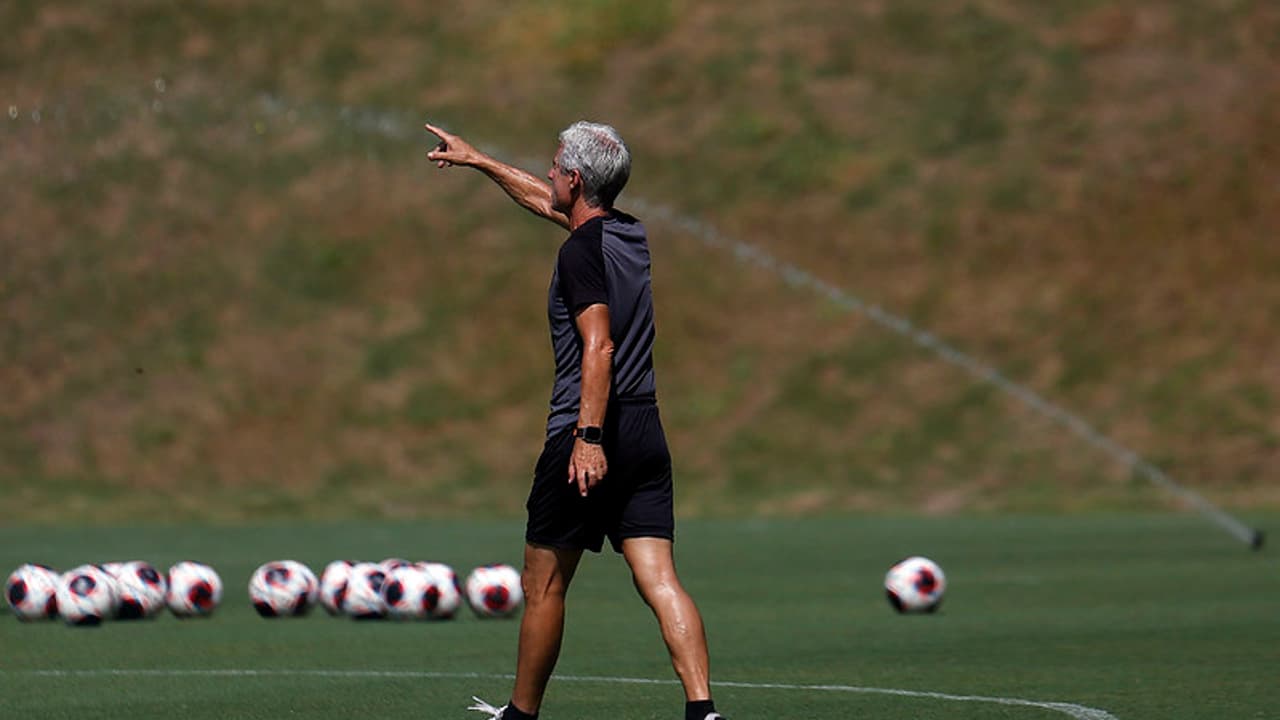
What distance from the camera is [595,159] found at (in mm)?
9984

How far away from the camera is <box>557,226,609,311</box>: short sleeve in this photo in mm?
9758

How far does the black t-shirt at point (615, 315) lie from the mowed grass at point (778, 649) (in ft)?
7.85

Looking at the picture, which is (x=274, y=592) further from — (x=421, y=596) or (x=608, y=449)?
(x=608, y=449)

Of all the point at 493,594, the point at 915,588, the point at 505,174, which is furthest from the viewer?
the point at 915,588

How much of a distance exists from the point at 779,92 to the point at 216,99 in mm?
12438

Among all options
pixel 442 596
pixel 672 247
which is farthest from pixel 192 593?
pixel 672 247

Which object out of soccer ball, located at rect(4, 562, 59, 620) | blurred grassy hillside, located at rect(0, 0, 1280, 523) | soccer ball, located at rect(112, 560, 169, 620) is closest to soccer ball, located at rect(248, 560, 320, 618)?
soccer ball, located at rect(112, 560, 169, 620)

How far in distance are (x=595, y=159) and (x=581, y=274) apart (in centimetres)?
52

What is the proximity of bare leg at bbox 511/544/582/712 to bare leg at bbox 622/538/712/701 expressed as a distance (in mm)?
294

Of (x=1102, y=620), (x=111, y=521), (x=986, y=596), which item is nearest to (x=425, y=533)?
(x=111, y=521)

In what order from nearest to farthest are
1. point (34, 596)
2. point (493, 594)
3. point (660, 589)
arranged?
point (660, 589), point (34, 596), point (493, 594)

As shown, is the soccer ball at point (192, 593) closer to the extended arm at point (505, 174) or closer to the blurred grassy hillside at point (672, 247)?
the extended arm at point (505, 174)

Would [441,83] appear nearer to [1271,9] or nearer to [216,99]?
[216,99]

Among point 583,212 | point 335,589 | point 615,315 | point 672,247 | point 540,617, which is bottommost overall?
point 540,617
